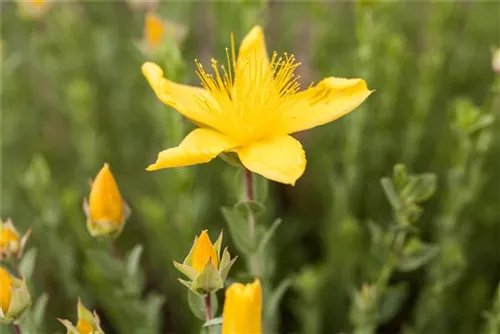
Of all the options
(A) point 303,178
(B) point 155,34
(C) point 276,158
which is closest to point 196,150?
(C) point 276,158

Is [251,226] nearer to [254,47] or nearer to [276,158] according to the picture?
[276,158]

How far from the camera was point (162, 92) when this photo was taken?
2.52 feet


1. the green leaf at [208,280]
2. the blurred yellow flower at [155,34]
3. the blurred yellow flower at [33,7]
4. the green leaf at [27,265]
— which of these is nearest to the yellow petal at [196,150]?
the green leaf at [208,280]

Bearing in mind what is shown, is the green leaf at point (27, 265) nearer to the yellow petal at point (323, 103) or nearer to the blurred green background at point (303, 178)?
the blurred green background at point (303, 178)

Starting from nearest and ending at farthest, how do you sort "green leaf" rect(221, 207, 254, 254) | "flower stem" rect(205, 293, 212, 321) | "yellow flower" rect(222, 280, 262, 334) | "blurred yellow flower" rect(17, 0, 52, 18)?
"yellow flower" rect(222, 280, 262, 334) < "flower stem" rect(205, 293, 212, 321) < "green leaf" rect(221, 207, 254, 254) < "blurred yellow flower" rect(17, 0, 52, 18)

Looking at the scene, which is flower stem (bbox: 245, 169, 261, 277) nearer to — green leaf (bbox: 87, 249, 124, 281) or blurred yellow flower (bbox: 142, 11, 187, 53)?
green leaf (bbox: 87, 249, 124, 281)

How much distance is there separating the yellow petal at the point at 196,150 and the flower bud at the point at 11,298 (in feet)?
0.57

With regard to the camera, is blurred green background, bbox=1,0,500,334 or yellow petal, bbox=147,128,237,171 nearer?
yellow petal, bbox=147,128,237,171

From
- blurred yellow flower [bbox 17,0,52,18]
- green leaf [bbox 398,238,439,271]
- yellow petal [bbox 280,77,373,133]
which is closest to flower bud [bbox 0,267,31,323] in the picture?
yellow petal [bbox 280,77,373,133]

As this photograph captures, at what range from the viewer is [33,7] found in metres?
1.29

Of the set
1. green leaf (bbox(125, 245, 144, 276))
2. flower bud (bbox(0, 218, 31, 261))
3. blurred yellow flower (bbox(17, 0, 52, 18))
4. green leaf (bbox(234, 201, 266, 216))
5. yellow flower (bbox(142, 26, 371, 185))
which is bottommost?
green leaf (bbox(125, 245, 144, 276))

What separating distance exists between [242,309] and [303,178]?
0.94 meters

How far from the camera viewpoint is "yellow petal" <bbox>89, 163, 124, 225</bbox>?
2.49 ft

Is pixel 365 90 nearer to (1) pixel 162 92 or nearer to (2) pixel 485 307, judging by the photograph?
(1) pixel 162 92
